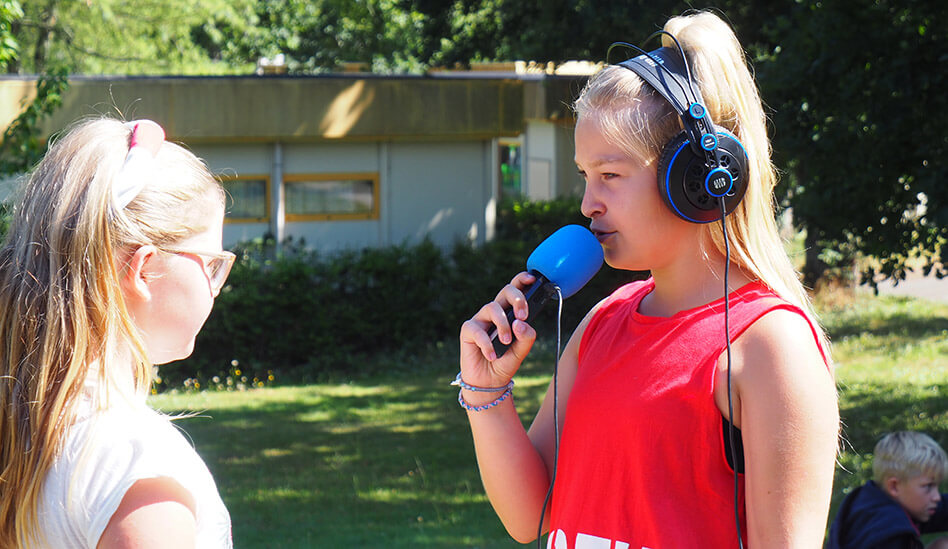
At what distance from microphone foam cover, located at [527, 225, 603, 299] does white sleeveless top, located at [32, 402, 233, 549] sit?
781 millimetres

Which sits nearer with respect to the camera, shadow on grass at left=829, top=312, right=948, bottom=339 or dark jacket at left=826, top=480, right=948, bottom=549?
dark jacket at left=826, top=480, right=948, bottom=549

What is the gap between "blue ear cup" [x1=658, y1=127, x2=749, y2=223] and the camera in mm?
1711

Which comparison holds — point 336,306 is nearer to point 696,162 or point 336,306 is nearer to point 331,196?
point 331,196

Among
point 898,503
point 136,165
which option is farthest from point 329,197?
point 136,165

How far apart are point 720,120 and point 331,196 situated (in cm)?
1311

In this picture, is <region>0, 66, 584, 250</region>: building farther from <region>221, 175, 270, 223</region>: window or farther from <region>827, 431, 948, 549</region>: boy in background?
<region>827, 431, 948, 549</region>: boy in background

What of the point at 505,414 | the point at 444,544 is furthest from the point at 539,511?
the point at 444,544

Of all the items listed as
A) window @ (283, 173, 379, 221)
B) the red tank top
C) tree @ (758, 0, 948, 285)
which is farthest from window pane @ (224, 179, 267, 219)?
the red tank top

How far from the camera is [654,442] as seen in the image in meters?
1.68

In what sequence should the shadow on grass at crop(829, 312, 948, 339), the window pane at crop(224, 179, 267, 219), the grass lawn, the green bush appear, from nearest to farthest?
the grass lawn < the green bush < the window pane at crop(224, 179, 267, 219) < the shadow on grass at crop(829, 312, 948, 339)

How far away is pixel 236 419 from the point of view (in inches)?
417

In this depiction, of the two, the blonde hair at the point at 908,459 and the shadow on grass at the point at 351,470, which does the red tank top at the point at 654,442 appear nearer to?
the blonde hair at the point at 908,459

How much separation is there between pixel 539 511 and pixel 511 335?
486mm

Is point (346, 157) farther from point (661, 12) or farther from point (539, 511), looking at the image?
point (539, 511)
